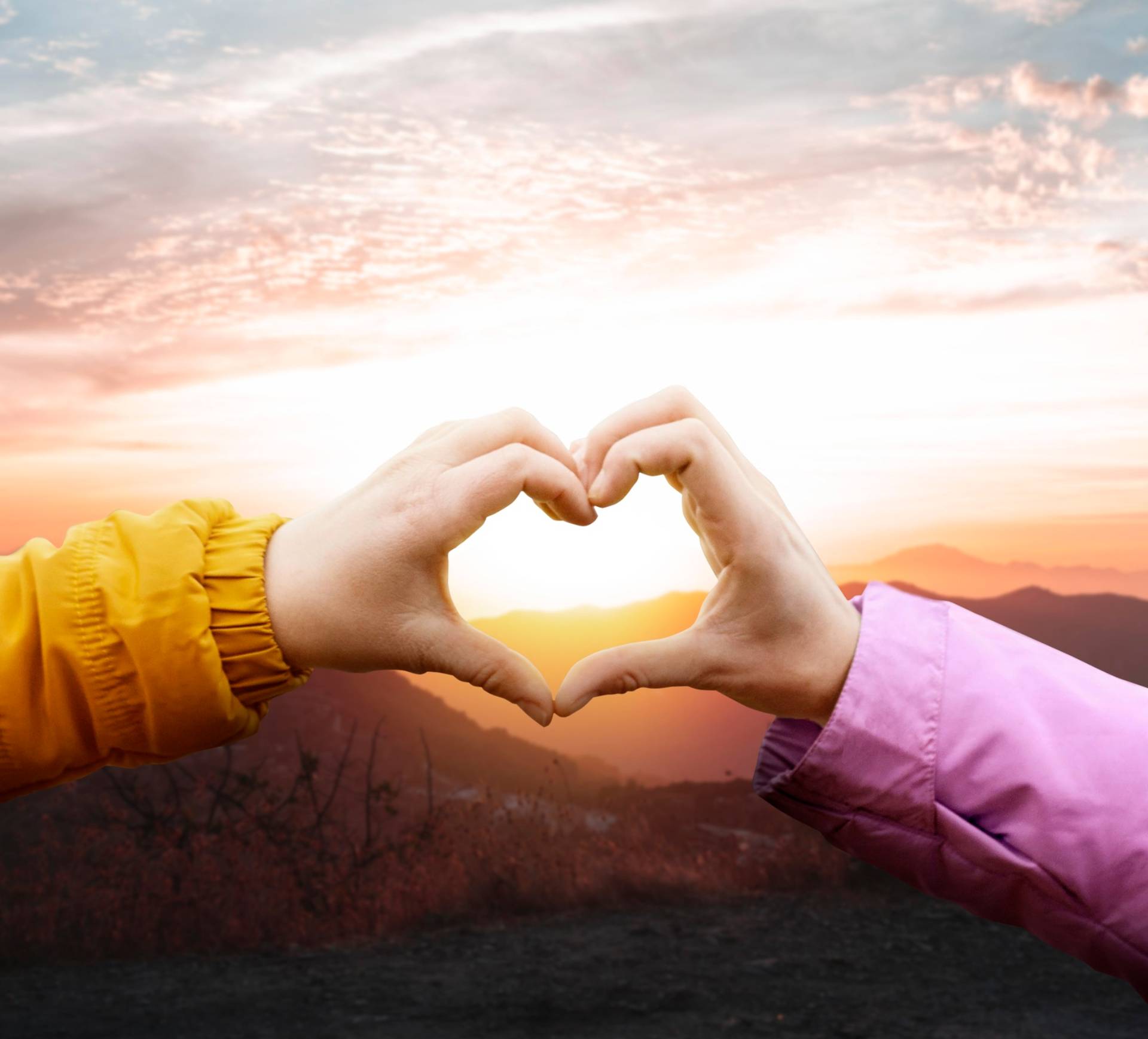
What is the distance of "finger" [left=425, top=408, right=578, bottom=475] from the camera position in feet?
5.56

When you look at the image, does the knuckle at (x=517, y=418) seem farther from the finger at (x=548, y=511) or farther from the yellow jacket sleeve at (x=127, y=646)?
the yellow jacket sleeve at (x=127, y=646)

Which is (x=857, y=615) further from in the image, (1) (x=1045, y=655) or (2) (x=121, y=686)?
(2) (x=121, y=686)

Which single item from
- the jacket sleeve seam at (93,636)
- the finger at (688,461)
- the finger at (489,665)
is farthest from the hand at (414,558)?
the jacket sleeve seam at (93,636)

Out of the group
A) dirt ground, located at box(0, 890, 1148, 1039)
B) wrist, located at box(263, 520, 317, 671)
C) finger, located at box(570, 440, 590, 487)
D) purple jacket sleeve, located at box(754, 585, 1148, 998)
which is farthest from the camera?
dirt ground, located at box(0, 890, 1148, 1039)

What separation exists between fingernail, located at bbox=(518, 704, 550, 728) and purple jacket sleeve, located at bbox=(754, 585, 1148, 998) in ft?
1.30

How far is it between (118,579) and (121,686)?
17 centimetres

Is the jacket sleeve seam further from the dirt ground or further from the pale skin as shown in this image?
the dirt ground

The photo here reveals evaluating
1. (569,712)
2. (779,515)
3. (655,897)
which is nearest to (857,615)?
(779,515)

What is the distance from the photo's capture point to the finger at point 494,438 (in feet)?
5.56

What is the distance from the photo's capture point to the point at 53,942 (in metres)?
5.83

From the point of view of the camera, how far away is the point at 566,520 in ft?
5.90

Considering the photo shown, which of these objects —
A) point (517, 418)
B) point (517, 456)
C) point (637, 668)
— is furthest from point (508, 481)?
point (637, 668)

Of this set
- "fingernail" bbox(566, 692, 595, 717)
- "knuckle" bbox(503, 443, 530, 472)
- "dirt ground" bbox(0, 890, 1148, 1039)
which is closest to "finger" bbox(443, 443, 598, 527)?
"knuckle" bbox(503, 443, 530, 472)

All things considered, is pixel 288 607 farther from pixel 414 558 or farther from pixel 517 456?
pixel 517 456
